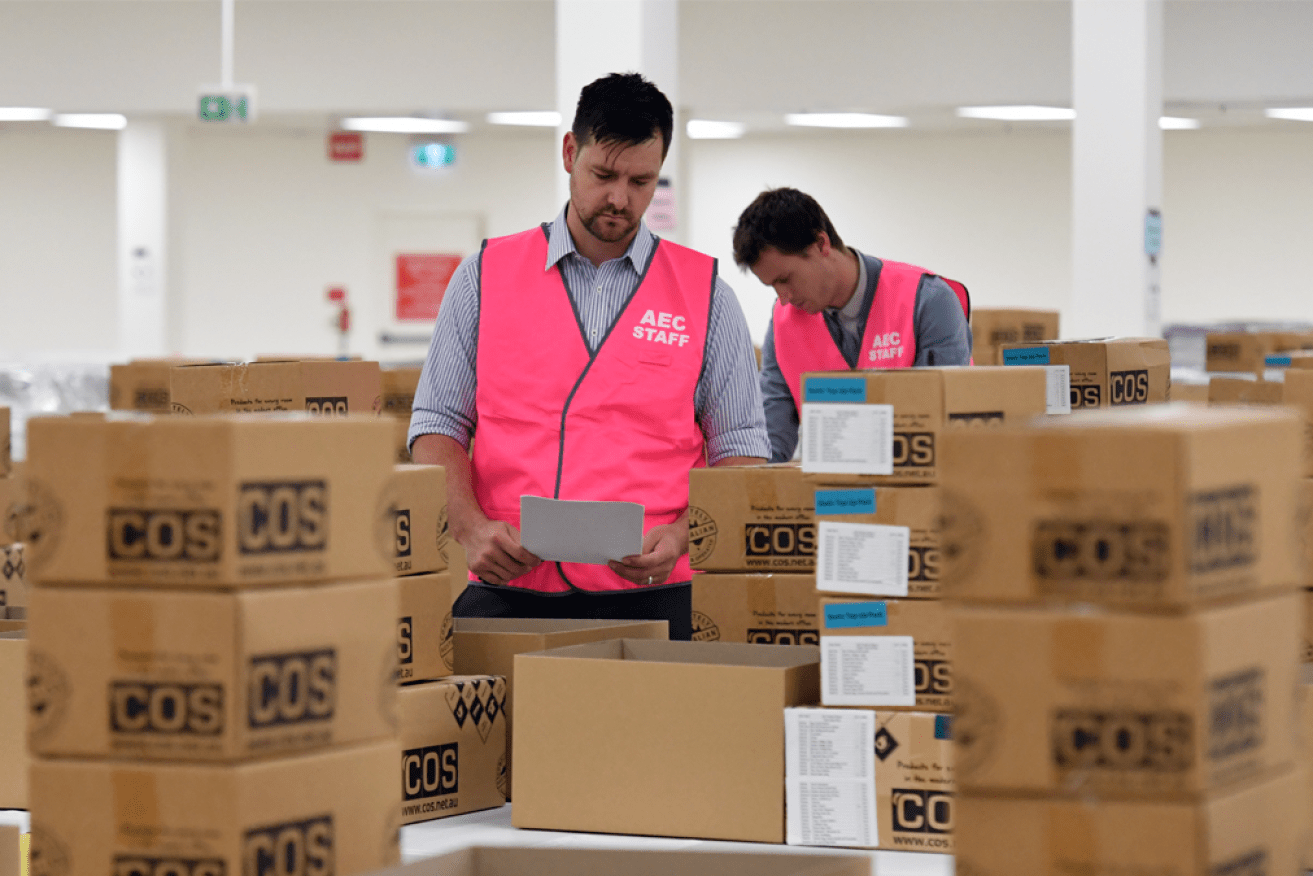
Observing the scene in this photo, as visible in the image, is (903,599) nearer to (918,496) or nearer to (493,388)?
(918,496)

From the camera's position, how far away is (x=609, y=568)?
8.63 ft

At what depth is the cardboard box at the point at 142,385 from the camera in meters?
4.15

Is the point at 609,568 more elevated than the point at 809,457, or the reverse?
the point at 809,457

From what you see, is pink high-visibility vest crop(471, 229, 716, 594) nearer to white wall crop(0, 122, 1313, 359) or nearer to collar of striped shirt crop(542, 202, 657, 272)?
collar of striped shirt crop(542, 202, 657, 272)

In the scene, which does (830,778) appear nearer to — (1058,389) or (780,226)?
(1058,389)

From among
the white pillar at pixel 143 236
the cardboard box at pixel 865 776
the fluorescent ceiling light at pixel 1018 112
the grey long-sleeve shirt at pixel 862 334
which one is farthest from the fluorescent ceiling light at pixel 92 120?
the cardboard box at pixel 865 776

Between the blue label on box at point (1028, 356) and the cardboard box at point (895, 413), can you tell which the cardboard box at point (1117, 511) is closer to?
the cardboard box at point (895, 413)

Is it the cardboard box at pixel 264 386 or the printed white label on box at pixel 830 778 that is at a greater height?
the cardboard box at pixel 264 386

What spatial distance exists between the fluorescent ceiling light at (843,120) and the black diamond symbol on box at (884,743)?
8.25 meters

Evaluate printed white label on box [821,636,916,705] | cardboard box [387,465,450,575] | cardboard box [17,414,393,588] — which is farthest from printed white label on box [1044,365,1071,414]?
cardboard box [17,414,393,588]

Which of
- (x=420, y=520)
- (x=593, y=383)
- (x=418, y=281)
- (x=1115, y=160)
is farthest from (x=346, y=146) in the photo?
(x=420, y=520)

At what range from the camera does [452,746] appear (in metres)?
2.15

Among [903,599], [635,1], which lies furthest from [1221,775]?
[635,1]

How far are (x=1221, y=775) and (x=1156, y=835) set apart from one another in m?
0.08
